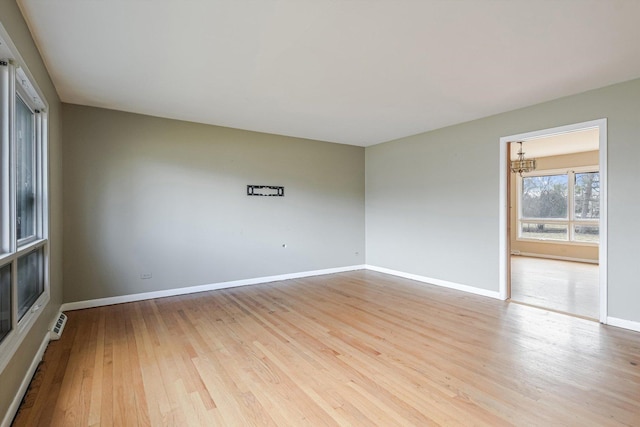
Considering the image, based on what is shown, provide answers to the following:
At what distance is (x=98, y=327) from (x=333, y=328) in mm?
2466

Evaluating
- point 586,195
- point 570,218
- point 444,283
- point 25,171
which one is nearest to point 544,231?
point 570,218

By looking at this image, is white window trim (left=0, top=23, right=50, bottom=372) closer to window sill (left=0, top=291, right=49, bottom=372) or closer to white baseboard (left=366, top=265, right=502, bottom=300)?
window sill (left=0, top=291, right=49, bottom=372)

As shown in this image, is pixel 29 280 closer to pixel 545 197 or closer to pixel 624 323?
pixel 624 323

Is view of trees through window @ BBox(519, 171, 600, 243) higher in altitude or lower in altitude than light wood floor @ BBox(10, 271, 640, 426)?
higher

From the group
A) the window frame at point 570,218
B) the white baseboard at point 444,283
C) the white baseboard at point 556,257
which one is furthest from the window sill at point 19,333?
the white baseboard at point 556,257

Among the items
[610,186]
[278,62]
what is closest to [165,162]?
[278,62]

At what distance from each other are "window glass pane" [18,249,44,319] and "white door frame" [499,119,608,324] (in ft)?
16.5

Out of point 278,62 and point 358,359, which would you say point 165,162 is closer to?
point 278,62

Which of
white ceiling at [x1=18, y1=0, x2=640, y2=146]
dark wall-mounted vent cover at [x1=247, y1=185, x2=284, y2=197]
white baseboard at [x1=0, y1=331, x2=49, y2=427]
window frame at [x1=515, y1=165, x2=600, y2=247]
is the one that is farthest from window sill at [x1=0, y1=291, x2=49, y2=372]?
window frame at [x1=515, y1=165, x2=600, y2=247]

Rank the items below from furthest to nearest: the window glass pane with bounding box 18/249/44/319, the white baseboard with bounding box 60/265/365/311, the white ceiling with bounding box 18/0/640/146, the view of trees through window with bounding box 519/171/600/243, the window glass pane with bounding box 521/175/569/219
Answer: the window glass pane with bounding box 521/175/569/219 < the view of trees through window with bounding box 519/171/600/243 < the white baseboard with bounding box 60/265/365/311 < the window glass pane with bounding box 18/249/44/319 < the white ceiling with bounding box 18/0/640/146

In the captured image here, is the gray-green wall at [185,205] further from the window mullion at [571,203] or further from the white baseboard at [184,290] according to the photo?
the window mullion at [571,203]

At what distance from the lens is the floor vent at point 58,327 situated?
2.91 meters

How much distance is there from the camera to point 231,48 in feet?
8.26

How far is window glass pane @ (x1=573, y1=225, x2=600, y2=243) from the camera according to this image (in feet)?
23.2
